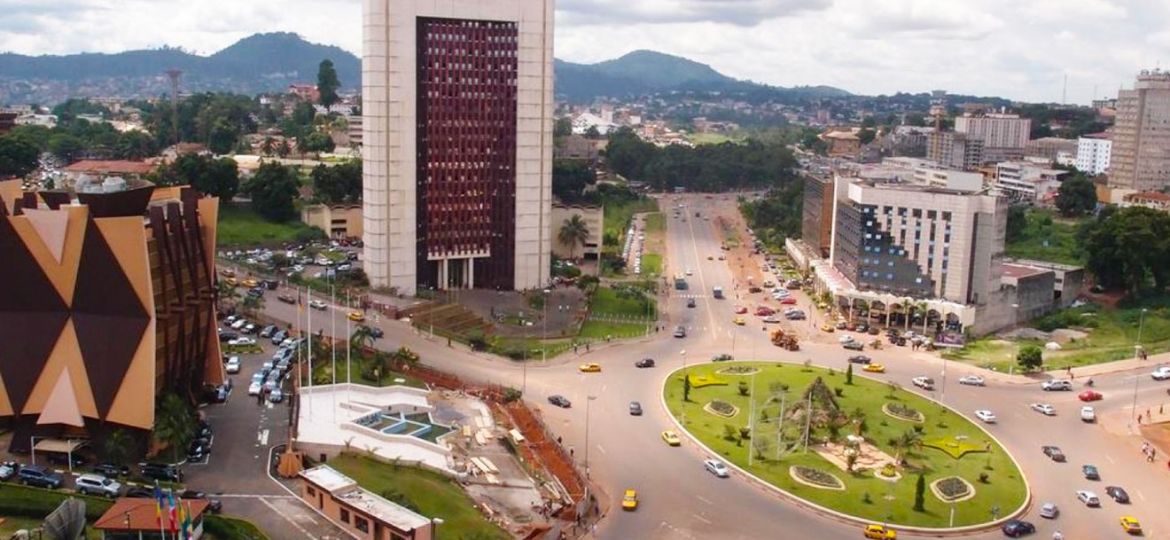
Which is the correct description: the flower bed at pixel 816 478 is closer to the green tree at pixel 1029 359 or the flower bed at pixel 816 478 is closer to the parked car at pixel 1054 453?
the parked car at pixel 1054 453

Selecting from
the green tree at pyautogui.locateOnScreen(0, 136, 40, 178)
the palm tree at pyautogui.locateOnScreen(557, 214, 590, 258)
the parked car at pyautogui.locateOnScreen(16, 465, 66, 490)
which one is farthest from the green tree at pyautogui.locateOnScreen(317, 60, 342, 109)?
the parked car at pyautogui.locateOnScreen(16, 465, 66, 490)

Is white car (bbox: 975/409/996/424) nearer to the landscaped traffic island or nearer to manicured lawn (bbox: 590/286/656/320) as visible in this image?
the landscaped traffic island

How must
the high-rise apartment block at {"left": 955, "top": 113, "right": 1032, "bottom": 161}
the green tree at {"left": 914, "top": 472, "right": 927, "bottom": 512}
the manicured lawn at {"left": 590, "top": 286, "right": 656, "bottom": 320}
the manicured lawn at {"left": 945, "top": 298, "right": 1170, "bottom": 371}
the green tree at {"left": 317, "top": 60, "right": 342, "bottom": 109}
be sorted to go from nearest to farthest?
the green tree at {"left": 914, "top": 472, "right": 927, "bottom": 512}, the manicured lawn at {"left": 945, "top": 298, "right": 1170, "bottom": 371}, the manicured lawn at {"left": 590, "top": 286, "right": 656, "bottom": 320}, the green tree at {"left": 317, "top": 60, "right": 342, "bottom": 109}, the high-rise apartment block at {"left": 955, "top": 113, "right": 1032, "bottom": 161}

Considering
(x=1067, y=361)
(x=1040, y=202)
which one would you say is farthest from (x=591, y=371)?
(x=1040, y=202)

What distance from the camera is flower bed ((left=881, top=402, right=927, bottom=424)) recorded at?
51.4 metres

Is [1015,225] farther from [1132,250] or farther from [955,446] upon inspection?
[955,446]

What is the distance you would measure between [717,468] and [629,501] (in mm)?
5179

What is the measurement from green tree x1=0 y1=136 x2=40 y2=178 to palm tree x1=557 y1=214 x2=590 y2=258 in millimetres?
51625

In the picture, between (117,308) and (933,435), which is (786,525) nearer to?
(933,435)

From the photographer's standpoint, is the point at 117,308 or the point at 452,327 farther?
the point at 452,327

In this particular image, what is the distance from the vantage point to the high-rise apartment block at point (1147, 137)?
434 feet

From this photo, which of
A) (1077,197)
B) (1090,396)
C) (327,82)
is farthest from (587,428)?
(327,82)

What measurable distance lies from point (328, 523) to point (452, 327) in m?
30.5

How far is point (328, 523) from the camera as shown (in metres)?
36.3
